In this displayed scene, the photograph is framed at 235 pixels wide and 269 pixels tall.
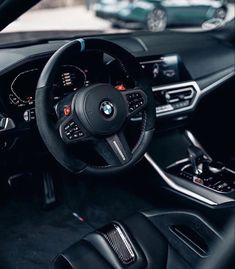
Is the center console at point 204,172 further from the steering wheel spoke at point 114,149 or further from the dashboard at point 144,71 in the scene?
the steering wheel spoke at point 114,149

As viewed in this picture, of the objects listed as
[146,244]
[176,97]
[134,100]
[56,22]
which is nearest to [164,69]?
[176,97]

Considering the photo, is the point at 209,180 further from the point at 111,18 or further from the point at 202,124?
the point at 111,18

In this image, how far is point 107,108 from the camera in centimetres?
175

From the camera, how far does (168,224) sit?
2131 mm

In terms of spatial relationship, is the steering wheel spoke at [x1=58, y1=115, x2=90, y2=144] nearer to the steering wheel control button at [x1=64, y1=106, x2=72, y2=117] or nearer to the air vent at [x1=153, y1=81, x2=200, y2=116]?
the steering wheel control button at [x1=64, y1=106, x2=72, y2=117]

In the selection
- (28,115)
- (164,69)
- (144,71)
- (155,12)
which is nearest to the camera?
(28,115)

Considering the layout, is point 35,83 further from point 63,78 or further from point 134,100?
point 134,100

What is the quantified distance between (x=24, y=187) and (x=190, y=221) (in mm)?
1196

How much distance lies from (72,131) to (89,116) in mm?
90

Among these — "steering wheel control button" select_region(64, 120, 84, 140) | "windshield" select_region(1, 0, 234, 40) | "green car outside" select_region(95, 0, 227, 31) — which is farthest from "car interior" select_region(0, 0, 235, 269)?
"green car outside" select_region(95, 0, 227, 31)

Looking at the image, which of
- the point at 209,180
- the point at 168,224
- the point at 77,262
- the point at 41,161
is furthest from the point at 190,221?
the point at 41,161

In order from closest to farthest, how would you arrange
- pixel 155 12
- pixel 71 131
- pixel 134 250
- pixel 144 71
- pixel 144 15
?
pixel 71 131, pixel 134 250, pixel 144 71, pixel 155 12, pixel 144 15

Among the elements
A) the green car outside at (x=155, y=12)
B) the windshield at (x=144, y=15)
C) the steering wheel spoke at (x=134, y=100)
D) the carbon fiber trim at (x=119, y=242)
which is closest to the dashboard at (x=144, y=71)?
the steering wheel spoke at (x=134, y=100)

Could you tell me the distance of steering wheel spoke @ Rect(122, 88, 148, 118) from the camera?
6.03 ft
